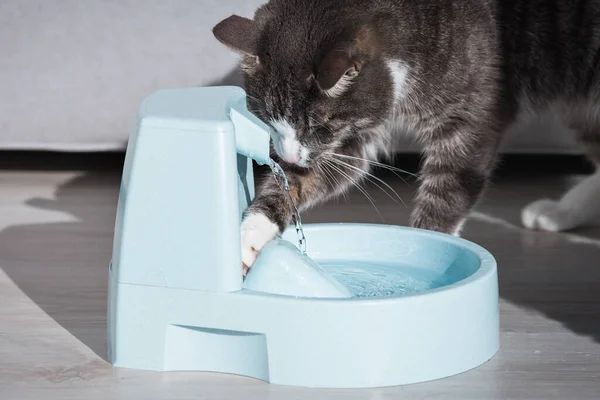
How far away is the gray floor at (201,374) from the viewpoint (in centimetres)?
125

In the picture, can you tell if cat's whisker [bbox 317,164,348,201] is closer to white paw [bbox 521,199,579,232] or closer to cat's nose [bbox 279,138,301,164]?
cat's nose [bbox 279,138,301,164]

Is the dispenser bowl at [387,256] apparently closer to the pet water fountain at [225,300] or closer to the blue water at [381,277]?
the blue water at [381,277]

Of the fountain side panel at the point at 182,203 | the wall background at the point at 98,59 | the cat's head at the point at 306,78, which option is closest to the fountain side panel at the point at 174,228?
the fountain side panel at the point at 182,203

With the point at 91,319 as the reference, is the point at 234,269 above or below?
above

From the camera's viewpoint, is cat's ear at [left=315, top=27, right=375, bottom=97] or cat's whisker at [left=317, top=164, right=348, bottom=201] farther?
cat's whisker at [left=317, top=164, right=348, bottom=201]

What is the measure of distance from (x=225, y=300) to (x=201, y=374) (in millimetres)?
122

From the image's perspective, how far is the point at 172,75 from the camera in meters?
2.29

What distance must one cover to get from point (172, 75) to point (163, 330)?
1.11 m

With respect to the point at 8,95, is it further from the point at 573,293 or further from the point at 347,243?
the point at 573,293

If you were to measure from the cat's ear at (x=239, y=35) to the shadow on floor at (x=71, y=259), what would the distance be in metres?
0.47

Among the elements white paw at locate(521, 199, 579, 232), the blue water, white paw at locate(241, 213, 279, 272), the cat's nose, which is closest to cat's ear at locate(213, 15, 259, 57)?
the cat's nose

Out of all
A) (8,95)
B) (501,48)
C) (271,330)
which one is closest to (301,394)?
(271,330)

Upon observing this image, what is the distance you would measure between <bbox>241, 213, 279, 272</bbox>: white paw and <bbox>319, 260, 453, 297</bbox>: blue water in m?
0.10

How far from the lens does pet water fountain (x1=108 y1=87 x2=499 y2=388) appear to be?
1.23m
